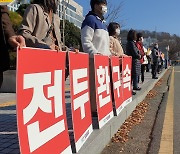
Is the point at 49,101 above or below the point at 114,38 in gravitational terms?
below

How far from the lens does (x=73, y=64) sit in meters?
3.44

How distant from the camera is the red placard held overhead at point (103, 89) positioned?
4.49 metres

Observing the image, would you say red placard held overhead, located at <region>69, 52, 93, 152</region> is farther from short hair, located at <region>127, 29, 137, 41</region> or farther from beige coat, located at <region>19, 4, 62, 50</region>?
short hair, located at <region>127, 29, 137, 41</region>

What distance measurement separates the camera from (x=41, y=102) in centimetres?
266

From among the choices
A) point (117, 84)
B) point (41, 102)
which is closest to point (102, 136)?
point (41, 102)

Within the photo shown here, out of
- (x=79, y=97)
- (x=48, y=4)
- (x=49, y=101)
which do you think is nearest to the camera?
(x=49, y=101)

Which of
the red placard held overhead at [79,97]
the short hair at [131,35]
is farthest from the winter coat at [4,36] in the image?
the short hair at [131,35]

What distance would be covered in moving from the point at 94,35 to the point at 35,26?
142 centimetres

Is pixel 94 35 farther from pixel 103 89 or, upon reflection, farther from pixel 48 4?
pixel 48 4

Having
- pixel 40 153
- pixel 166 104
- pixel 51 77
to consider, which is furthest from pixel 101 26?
pixel 166 104

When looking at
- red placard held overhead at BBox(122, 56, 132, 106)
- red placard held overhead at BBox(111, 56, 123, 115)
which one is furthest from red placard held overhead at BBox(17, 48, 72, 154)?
red placard held overhead at BBox(122, 56, 132, 106)

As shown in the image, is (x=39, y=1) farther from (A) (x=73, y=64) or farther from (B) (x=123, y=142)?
(B) (x=123, y=142)

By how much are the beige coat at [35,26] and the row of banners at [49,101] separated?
0.45 metres

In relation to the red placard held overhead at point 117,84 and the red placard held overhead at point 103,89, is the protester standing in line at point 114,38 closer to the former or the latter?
the red placard held overhead at point 117,84
